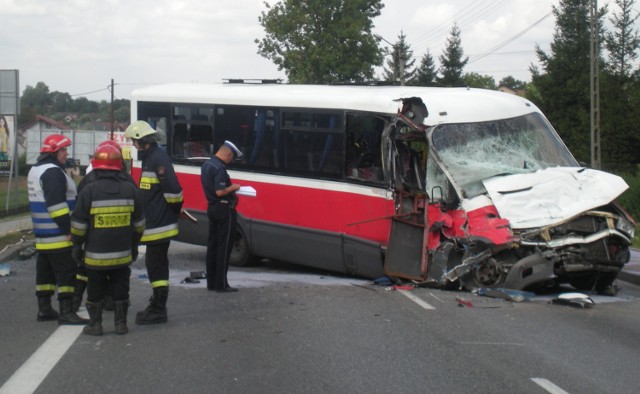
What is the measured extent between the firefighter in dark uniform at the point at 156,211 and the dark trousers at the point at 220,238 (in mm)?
1525

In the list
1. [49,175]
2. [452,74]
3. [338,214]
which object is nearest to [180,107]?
[338,214]

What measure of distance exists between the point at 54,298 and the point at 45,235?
79.6 inches

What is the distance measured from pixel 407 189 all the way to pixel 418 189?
14 centimetres

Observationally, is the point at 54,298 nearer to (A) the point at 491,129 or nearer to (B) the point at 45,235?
(B) the point at 45,235

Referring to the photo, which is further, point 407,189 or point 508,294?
point 407,189

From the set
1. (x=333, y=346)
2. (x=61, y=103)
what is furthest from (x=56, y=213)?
(x=61, y=103)

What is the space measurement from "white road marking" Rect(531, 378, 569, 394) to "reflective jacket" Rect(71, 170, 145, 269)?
3.55m

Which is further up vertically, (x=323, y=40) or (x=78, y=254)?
(x=323, y=40)

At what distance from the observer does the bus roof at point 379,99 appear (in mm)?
10469

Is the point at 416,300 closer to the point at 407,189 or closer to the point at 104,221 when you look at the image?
the point at 407,189

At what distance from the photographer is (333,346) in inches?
284

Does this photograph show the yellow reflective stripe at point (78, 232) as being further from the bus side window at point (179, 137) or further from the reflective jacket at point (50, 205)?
the bus side window at point (179, 137)

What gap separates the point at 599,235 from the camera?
941 cm

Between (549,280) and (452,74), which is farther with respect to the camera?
(452,74)
